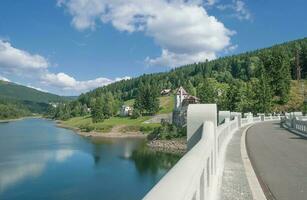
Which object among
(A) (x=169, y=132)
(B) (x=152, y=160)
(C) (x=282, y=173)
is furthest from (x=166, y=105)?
(C) (x=282, y=173)

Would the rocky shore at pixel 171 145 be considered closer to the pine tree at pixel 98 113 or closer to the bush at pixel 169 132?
the bush at pixel 169 132

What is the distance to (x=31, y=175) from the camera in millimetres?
46531

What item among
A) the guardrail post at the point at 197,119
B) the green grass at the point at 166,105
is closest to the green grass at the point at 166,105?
the green grass at the point at 166,105

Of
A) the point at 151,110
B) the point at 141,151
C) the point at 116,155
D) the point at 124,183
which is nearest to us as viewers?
the point at 124,183

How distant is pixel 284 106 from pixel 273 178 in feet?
311

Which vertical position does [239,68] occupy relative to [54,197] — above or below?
above

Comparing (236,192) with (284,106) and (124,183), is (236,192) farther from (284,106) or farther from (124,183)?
(284,106)

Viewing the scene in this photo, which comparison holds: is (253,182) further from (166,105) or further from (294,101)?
(166,105)

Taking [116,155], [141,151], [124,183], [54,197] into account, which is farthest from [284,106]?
[54,197]

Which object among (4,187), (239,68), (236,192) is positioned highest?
(239,68)

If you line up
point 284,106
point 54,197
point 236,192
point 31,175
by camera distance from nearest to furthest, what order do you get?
point 236,192, point 54,197, point 31,175, point 284,106

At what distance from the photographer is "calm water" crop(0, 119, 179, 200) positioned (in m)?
38.3

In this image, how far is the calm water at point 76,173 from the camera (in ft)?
126

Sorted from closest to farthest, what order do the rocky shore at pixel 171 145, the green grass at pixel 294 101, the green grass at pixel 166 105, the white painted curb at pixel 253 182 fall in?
the white painted curb at pixel 253 182
the rocky shore at pixel 171 145
the green grass at pixel 294 101
the green grass at pixel 166 105
